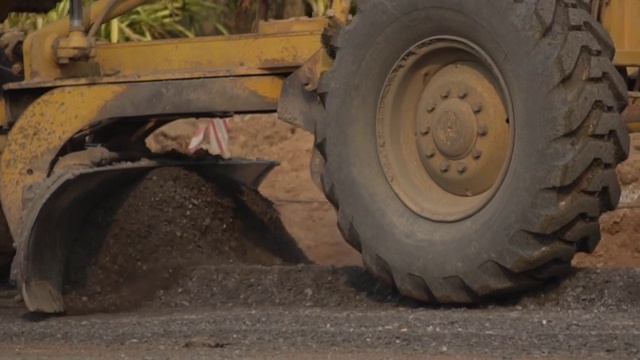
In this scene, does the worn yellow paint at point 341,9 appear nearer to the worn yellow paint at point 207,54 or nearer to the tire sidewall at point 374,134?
the worn yellow paint at point 207,54

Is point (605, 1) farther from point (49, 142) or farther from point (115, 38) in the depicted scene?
point (115, 38)

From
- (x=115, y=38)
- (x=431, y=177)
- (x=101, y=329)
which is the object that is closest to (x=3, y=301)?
(x=101, y=329)

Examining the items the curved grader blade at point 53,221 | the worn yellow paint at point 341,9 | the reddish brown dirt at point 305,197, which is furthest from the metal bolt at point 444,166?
the reddish brown dirt at point 305,197

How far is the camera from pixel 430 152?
7.18m

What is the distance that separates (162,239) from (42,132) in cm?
100

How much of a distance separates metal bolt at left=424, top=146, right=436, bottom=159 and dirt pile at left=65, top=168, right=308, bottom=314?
1976 millimetres

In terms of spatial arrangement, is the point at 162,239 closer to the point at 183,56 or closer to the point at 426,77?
the point at 183,56

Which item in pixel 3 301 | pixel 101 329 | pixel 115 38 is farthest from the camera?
pixel 115 38

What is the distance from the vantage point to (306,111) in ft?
25.1

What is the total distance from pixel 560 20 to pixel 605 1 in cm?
100

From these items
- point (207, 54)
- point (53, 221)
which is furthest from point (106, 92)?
point (53, 221)

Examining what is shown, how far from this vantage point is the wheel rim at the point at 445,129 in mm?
6895

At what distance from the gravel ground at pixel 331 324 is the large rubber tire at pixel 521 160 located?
20 centimetres

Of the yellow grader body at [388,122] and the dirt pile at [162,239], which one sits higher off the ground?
the yellow grader body at [388,122]
